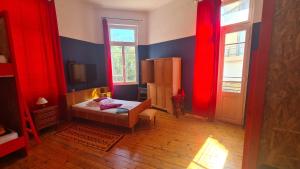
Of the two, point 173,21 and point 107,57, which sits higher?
point 173,21

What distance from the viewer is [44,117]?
2.92 metres

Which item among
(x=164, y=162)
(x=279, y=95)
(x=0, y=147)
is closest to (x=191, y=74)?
(x=164, y=162)

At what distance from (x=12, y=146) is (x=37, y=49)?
201 cm

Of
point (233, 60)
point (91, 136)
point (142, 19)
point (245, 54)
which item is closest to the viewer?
point (91, 136)

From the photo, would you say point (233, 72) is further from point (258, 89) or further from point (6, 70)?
point (6, 70)

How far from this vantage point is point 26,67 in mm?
2885

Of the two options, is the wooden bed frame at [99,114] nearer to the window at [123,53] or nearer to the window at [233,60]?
the window at [123,53]

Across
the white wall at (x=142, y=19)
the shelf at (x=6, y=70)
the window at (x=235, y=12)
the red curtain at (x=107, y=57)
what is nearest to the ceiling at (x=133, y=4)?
the white wall at (x=142, y=19)

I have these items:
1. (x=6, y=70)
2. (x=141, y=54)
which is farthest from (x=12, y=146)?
(x=141, y=54)

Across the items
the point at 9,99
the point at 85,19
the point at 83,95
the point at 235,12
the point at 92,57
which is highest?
the point at 85,19

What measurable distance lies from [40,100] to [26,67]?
2.44 ft

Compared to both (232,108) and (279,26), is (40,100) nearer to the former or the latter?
(279,26)

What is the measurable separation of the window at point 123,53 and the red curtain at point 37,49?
6.00 feet

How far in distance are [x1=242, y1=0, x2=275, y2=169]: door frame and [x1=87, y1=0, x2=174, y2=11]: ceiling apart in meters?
4.23
